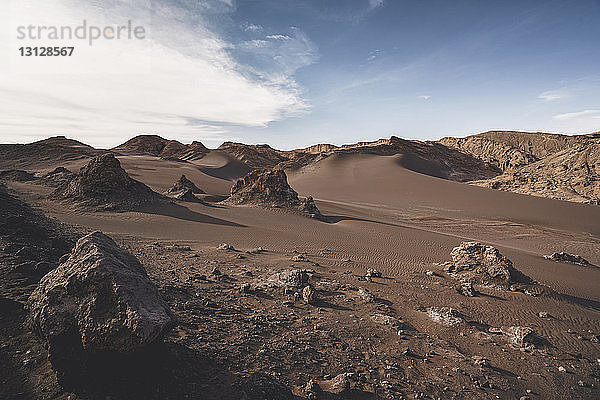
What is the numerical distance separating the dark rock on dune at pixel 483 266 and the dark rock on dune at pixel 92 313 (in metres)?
5.54

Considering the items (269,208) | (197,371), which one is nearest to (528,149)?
(269,208)

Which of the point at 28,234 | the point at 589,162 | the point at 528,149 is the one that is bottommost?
the point at 28,234

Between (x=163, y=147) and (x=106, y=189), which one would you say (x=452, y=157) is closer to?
(x=106, y=189)

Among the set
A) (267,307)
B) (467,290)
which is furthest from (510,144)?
(267,307)

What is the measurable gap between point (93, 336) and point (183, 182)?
1447cm

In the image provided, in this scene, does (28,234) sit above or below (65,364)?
above

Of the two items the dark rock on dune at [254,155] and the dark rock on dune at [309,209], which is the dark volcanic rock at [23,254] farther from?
the dark rock on dune at [254,155]

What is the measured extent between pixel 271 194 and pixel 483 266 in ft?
29.6

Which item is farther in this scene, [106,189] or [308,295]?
[106,189]

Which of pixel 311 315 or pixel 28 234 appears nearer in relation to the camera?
pixel 311 315

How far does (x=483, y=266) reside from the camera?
5.94 meters

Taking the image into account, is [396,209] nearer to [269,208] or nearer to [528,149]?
[269,208]

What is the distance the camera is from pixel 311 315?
4137mm

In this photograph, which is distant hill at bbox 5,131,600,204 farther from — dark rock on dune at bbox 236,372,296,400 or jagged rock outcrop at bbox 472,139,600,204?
dark rock on dune at bbox 236,372,296,400
